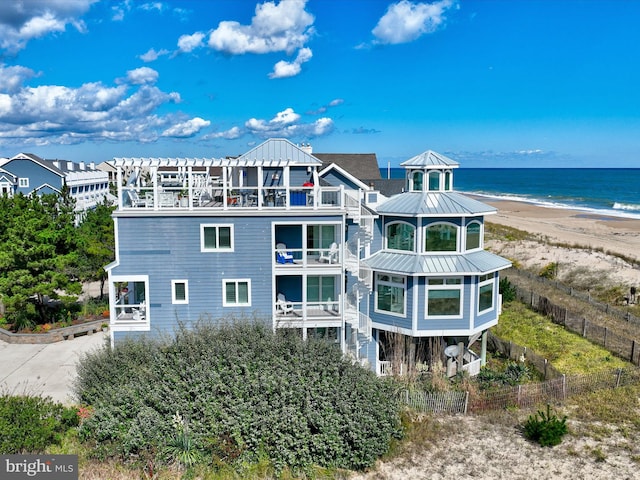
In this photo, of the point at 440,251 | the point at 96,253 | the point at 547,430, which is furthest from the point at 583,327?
the point at 96,253

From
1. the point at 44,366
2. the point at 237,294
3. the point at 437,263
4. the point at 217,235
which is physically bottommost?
the point at 44,366

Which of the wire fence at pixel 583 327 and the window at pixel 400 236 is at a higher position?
the window at pixel 400 236

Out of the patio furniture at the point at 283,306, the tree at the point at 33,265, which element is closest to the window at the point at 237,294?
the patio furniture at the point at 283,306

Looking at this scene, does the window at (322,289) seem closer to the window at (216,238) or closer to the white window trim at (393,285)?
the white window trim at (393,285)

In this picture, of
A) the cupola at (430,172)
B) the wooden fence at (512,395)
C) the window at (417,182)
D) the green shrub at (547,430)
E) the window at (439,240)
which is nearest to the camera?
the green shrub at (547,430)

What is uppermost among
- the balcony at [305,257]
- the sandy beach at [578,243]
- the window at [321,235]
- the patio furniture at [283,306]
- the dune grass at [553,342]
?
the window at [321,235]

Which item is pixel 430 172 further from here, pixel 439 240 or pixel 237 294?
pixel 237 294

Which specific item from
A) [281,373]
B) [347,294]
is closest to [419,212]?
[347,294]
